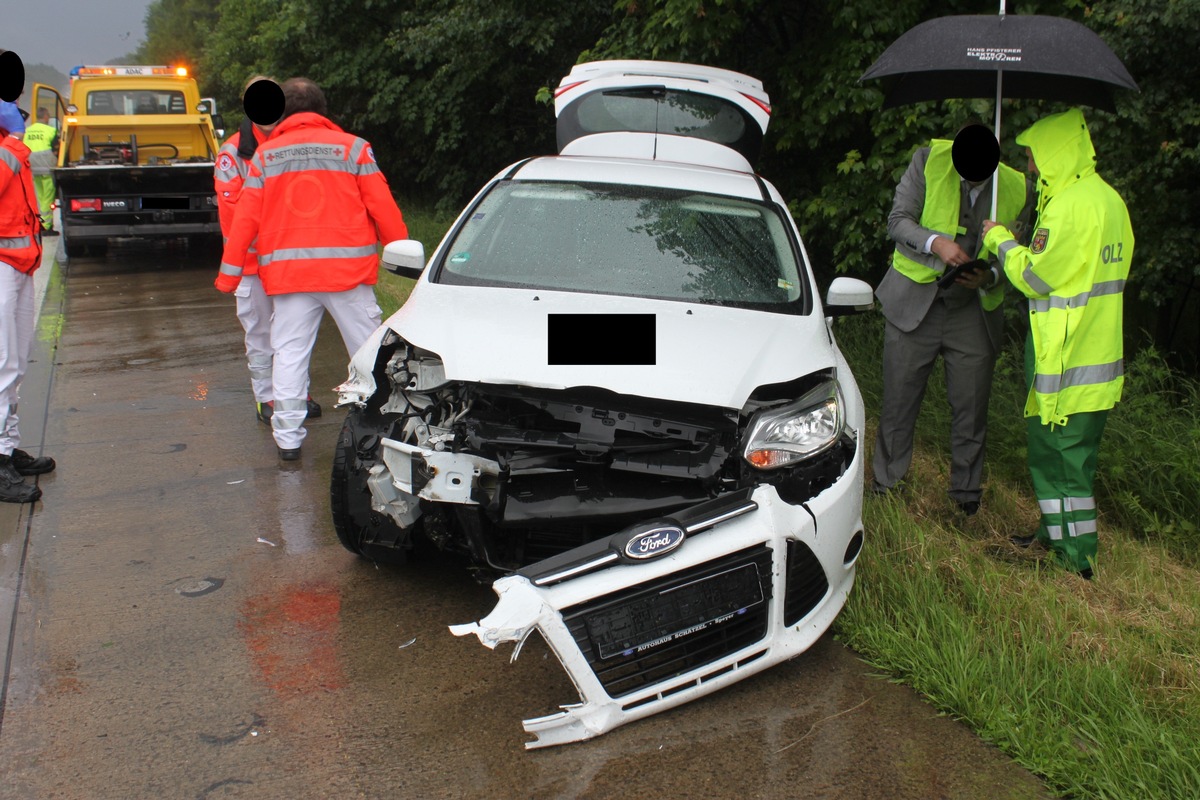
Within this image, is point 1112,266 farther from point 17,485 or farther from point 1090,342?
point 17,485

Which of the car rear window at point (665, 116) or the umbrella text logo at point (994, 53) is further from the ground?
the umbrella text logo at point (994, 53)

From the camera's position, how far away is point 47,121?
51.0ft

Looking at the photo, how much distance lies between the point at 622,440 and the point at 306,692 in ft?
4.05

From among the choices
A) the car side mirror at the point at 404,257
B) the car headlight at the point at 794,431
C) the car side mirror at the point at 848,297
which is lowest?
the car headlight at the point at 794,431

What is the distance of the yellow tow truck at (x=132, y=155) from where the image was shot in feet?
39.8

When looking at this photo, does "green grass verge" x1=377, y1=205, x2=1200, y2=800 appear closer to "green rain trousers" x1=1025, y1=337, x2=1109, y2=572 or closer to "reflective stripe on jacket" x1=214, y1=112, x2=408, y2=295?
"green rain trousers" x1=1025, y1=337, x2=1109, y2=572

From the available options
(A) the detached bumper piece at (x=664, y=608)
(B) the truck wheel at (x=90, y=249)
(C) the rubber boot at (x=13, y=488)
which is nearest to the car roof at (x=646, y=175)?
(A) the detached bumper piece at (x=664, y=608)

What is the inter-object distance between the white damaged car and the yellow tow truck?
8782 millimetres

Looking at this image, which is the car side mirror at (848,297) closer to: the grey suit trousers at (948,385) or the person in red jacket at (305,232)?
the grey suit trousers at (948,385)

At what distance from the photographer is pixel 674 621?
3.11m

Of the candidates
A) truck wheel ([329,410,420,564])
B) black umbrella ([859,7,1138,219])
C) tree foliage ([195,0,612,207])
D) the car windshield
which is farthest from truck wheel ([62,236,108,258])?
black umbrella ([859,7,1138,219])

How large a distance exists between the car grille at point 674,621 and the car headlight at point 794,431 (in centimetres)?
39

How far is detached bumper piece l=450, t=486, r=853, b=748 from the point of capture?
298 cm

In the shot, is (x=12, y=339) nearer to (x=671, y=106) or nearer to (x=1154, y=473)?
(x=671, y=106)
